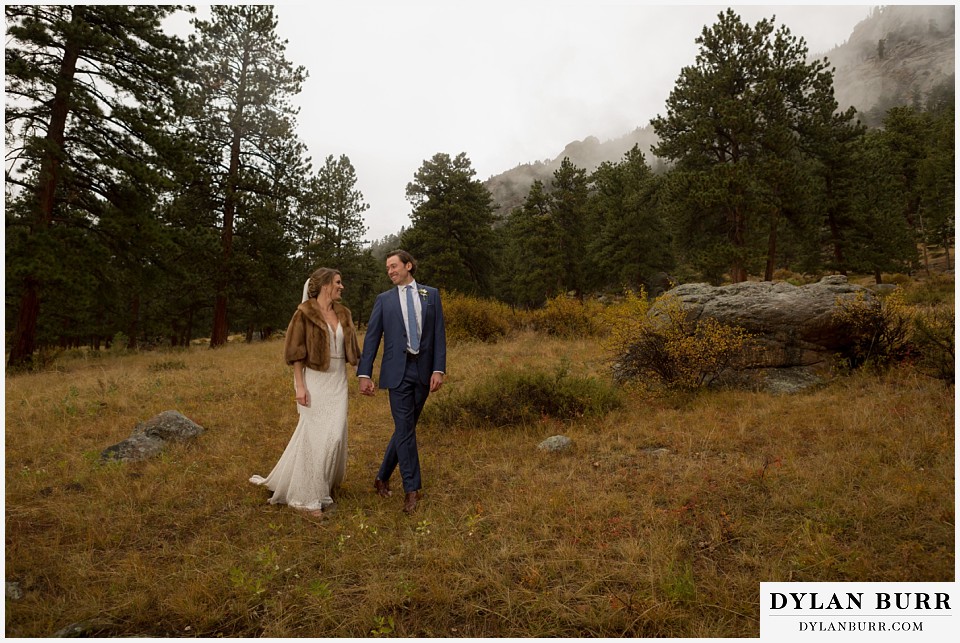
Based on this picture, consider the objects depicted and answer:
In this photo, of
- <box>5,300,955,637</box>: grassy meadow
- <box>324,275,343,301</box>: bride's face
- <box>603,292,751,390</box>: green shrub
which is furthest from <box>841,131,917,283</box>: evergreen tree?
<box>324,275,343,301</box>: bride's face

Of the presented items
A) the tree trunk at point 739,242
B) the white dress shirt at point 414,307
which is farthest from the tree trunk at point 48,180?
the tree trunk at point 739,242

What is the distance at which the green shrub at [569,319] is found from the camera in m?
15.4

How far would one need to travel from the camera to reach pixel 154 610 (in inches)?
108

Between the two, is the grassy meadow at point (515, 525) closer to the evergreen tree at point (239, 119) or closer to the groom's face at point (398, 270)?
the groom's face at point (398, 270)

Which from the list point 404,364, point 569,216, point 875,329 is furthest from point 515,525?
point 569,216


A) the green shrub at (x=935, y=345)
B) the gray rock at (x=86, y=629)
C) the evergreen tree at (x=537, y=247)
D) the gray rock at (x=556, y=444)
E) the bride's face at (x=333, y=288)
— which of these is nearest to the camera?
the gray rock at (x=86, y=629)

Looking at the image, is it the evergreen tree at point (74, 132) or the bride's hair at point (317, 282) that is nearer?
the bride's hair at point (317, 282)

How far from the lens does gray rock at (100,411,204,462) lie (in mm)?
5430

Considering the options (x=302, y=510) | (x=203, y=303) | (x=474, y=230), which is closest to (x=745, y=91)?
(x=474, y=230)

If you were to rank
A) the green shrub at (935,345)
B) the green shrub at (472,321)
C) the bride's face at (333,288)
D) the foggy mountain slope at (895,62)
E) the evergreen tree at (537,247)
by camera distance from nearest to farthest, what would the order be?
the bride's face at (333,288) < the green shrub at (935,345) < the green shrub at (472,321) < the evergreen tree at (537,247) < the foggy mountain slope at (895,62)

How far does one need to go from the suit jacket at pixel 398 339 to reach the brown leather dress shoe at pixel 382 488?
41.3 inches

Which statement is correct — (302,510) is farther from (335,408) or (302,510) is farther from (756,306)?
(756,306)

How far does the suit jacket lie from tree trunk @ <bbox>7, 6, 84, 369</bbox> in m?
11.8

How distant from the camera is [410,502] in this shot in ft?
13.2
